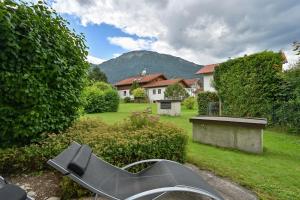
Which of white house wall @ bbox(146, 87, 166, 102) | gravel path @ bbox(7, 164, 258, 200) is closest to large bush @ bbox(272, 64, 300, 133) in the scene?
gravel path @ bbox(7, 164, 258, 200)

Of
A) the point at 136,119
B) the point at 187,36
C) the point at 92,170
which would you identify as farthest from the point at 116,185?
the point at 187,36

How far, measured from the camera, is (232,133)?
662 cm

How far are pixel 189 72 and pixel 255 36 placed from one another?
139m

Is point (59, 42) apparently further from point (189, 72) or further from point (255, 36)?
point (189, 72)

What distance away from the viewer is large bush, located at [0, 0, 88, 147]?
12.5 feet

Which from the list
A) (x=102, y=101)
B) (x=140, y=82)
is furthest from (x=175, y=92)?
(x=140, y=82)

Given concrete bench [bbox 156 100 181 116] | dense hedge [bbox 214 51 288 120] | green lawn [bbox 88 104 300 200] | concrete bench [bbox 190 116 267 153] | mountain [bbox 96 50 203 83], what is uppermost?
mountain [bbox 96 50 203 83]

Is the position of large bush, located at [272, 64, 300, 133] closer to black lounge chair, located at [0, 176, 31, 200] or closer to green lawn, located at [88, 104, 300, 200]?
green lawn, located at [88, 104, 300, 200]

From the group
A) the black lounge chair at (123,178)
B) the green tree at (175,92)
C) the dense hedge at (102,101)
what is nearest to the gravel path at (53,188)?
the black lounge chair at (123,178)

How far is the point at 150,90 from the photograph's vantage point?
48.8 metres

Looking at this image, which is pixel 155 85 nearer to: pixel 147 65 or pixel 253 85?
pixel 253 85

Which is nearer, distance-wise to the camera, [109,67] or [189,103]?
[189,103]

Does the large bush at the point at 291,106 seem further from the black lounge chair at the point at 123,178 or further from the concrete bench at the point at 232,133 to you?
the black lounge chair at the point at 123,178

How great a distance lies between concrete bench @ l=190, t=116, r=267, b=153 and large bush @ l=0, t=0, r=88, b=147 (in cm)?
423
